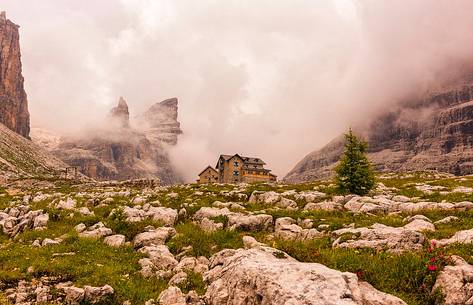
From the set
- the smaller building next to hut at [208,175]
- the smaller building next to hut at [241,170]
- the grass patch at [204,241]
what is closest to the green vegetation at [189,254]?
the grass patch at [204,241]

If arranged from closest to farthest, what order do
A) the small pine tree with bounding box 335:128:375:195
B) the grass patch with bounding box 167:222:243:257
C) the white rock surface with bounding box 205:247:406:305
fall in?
the white rock surface with bounding box 205:247:406:305 → the grass patch with bounding box 167:222:243:257 → the small pine tree with bounding box 335:128:375:195

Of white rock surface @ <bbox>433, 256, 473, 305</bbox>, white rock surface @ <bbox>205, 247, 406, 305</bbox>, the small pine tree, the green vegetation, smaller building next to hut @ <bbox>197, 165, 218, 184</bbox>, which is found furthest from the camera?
smaller building next to hut @ <bbox>197, 165, 218, 184</bbox>

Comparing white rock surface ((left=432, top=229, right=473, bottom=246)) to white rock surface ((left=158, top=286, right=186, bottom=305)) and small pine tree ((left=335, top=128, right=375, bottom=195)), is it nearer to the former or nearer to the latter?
white rock surface ((left=158, top=286, right=186, bottom=305))

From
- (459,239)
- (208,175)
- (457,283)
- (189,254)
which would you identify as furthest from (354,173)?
(208,175)

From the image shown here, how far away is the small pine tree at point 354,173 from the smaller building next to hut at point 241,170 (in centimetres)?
8574

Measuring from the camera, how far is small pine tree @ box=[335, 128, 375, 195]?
37.2 m

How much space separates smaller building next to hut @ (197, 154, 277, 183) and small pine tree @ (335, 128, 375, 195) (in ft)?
281

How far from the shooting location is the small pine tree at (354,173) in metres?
37.2

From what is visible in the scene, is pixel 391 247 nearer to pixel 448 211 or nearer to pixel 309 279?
pixel 309 279

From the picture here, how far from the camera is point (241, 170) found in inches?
4983

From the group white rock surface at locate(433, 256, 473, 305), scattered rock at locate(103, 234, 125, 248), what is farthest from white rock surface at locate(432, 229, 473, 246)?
scattered rock at locate(103, 234, 125, 248)

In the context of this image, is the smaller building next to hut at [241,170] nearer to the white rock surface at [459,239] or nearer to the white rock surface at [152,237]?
the white rock surface at [152,237]

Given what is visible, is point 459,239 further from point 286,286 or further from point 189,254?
point 189,254

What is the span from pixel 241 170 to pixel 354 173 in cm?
9022
